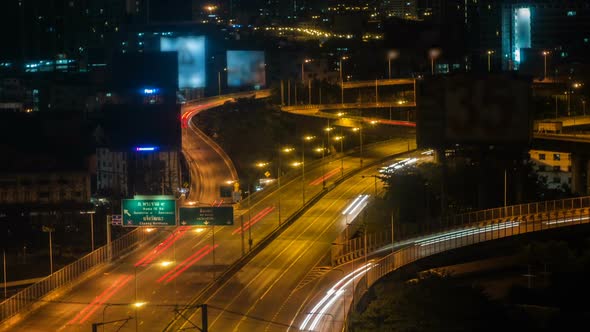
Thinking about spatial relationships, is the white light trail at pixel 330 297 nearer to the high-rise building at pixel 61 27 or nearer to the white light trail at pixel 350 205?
the white light trail at pixel 350 205

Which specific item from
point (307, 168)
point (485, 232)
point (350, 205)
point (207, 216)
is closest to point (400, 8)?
point (307, 168)

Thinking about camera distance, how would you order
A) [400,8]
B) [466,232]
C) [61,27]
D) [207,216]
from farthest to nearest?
[400,8] < [61,27] < [466,232] < [207,216]

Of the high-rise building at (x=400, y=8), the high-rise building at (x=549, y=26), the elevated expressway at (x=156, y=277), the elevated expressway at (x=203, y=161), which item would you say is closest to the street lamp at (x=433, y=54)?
the high-rise building at (x=549, y=26)

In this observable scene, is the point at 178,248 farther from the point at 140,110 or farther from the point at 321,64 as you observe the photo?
the point at 321,64

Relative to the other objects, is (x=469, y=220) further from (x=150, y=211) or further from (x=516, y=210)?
(x=150, y=211)

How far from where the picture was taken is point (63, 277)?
77.4ft

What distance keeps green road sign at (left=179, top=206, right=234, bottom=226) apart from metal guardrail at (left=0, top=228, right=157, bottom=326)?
214 centimetres

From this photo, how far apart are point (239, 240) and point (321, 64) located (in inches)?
1494

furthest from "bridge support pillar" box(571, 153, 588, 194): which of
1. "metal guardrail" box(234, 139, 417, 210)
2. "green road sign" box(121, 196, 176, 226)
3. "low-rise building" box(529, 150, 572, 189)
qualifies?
"green road sign" box(121, 196, 176, 226)

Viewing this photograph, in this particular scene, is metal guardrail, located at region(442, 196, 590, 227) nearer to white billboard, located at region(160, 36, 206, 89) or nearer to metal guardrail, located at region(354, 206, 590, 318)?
metal guardrail, located at region(354, 206, 590, 318)

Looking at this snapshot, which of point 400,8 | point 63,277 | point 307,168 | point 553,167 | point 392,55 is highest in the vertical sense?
point 400,8

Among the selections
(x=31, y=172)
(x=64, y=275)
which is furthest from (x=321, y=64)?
(x=64, y=275)

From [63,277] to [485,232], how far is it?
10693 mm

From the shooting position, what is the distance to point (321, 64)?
2574 inches
